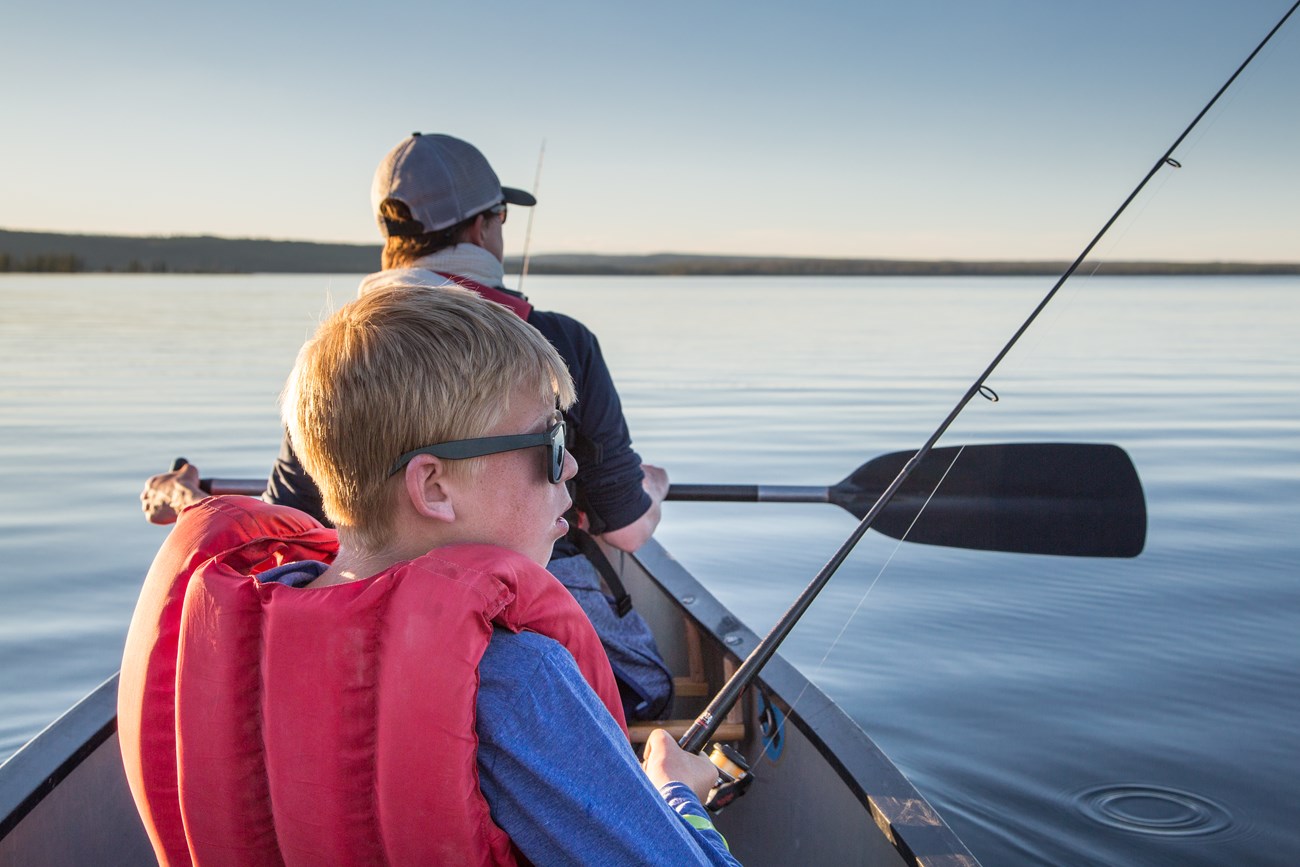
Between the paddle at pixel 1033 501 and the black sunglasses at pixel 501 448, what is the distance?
8.41 feet

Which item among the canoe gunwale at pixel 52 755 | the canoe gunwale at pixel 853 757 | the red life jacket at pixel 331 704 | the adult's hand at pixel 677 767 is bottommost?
the canoe gunwale at pixel 52 755

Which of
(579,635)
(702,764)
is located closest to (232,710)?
(579,635)

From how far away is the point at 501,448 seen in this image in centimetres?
129

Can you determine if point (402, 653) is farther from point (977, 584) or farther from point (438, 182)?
point (977, 584)

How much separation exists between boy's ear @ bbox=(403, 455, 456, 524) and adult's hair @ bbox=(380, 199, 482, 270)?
149 cm

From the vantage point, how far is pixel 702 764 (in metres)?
1.64

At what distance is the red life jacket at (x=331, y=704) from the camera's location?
1.14 metres

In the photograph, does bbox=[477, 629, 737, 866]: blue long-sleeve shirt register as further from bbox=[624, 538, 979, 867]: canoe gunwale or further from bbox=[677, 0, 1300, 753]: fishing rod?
bbox=[624, 538, 979, 867]: canoe gunwale

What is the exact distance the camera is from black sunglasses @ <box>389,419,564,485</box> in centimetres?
125

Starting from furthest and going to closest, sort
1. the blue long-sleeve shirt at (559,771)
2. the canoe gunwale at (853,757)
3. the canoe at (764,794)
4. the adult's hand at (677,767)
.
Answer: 1. the canoe at (764,794)
2. the canoe gunwale at (853,757)
3. the adult's hand at (677,767)
4. the blue long-sleeve shirt at (559,771)

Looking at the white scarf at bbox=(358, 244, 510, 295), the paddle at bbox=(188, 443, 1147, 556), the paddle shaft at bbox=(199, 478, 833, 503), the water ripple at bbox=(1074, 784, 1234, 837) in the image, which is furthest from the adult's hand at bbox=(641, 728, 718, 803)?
the water ripple at bbox=(1074, 784, 1234, 837)

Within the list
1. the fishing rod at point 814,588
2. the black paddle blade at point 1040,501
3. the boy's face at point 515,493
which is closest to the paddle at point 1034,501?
the black paddle blade at point 1040,501

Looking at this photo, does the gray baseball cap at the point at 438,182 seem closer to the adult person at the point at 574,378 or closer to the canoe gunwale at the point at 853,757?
the adult person at the point at 574,378

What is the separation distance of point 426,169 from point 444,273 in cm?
29
